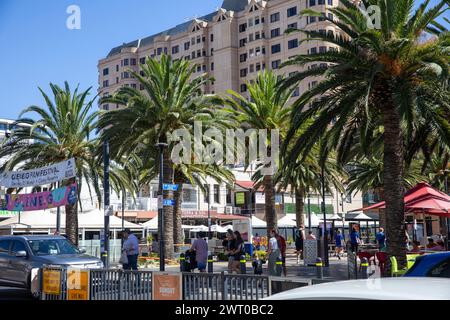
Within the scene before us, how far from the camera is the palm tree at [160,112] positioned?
28250 mm

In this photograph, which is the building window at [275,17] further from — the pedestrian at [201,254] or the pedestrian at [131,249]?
the pedestrian at [131,249]

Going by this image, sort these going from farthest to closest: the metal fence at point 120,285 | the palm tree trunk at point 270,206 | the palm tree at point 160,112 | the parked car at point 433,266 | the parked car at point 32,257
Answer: the palm tree trunk at point 270,206, the palm tree at point 160,112, the parked car at point 32,257, the metal fence at point 120,285, the parked car at point 433,266

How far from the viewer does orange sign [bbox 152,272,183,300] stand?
9.89 metres

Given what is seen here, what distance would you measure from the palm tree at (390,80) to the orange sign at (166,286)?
9153mm

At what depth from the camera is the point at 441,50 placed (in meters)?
17.3

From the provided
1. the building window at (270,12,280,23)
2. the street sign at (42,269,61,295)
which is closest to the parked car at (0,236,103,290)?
the street sign at (42,269,61,295)

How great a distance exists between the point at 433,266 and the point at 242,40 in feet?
295

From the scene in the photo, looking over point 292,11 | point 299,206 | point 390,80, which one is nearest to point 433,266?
point 390,80

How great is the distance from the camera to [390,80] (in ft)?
58.6

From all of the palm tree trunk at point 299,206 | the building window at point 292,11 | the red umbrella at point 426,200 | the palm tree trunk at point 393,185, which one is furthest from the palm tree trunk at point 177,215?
the building window at point 292,11

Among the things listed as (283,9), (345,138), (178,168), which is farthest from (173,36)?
(345,138)

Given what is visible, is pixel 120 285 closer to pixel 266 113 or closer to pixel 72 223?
pixel 266 113

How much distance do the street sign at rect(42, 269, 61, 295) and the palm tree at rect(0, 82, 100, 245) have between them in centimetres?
1857

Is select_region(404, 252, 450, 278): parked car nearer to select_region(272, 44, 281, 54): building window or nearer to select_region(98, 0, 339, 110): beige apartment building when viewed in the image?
select_region(98, 0, 339, 110): beige apartment building
